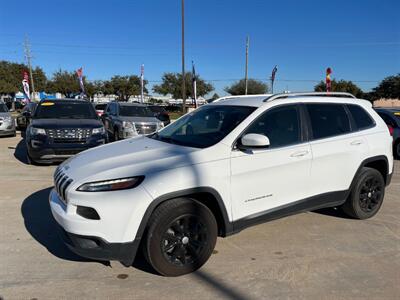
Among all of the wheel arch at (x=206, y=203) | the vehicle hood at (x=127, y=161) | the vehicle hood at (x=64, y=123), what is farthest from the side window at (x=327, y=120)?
the vehicle hood at (x=64, y=123)

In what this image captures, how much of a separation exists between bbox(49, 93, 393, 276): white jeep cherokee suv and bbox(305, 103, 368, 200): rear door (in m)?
0.01

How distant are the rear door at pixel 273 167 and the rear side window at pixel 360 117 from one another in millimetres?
1069

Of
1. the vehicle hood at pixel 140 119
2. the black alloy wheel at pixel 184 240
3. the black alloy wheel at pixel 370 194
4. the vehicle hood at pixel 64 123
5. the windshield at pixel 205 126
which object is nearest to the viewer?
the black alloy wheel at pixel 184 240

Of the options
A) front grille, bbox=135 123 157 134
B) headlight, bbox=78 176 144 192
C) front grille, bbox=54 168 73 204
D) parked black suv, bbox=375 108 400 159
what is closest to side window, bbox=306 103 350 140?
headlight, bbox=78 176 144 192

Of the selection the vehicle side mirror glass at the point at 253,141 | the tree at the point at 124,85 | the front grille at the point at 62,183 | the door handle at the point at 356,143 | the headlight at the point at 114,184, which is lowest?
the front grille at the point at 62,183

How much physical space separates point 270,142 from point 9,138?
44.5 ft

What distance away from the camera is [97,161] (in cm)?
362

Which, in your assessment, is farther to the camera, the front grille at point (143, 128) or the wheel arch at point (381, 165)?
the front grille at point (143, 128)

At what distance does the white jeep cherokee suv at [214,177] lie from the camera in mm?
3152

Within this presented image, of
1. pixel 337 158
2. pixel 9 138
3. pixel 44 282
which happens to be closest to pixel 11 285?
pixel 44 282

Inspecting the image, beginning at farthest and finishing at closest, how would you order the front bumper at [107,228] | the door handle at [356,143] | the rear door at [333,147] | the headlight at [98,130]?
the headlight at [98,130] → the door handle at [356,143] → the rear door at [333,147] → the front bumper at [107,228]

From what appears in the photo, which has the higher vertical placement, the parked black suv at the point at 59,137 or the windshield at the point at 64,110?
the windshield at the point at 64,110

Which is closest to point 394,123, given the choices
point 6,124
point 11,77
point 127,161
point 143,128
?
point 143,128

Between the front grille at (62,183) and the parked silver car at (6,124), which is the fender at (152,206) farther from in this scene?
the parked silver car at (6,124)
